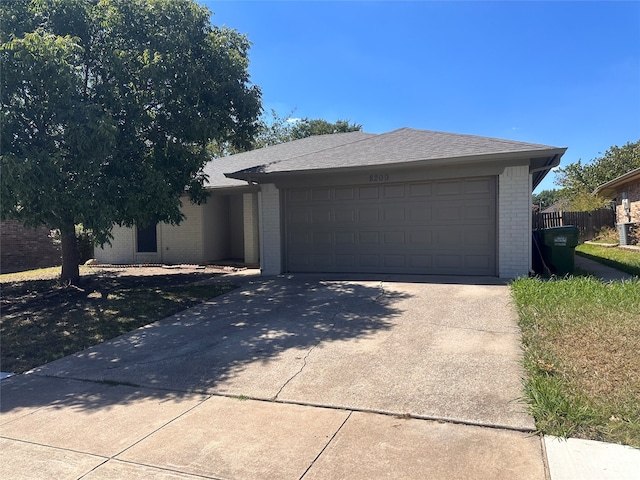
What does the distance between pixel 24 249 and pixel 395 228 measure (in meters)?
15.0

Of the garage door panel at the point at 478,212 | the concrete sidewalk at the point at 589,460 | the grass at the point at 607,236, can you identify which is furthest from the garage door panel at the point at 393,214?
the grass at the point at 607,236

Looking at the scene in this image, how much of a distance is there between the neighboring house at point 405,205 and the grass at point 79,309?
9.08ft

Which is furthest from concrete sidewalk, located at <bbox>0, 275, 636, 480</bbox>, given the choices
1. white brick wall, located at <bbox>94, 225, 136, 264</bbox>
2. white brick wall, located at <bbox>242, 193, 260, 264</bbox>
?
white brick wall, located at <bbox>94, 225, 136, 264</bbox>

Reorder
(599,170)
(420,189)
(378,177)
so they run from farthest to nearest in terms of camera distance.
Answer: (599,170)
(378,177)
(420,189)

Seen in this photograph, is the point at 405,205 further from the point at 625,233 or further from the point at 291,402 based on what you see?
the point at 625,233

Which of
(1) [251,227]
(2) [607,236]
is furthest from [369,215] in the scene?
(2) [607,236]

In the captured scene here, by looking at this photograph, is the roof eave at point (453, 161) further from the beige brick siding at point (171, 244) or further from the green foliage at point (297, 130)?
the green foliage at point (297, 130)

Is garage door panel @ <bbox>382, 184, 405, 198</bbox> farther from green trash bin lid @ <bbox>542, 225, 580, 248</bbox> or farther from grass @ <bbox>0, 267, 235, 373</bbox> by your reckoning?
grass @ <bbox>0, 267, 235, 373</bbox>

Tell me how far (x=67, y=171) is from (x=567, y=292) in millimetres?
9223

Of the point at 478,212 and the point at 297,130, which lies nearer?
the point at 478,212

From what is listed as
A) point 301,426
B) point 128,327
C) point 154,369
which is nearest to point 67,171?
point 128,327

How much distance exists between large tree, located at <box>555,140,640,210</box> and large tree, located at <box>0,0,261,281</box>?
2835 cm

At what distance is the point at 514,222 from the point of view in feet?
32.6

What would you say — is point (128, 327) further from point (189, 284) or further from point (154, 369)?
point (189, 284)
